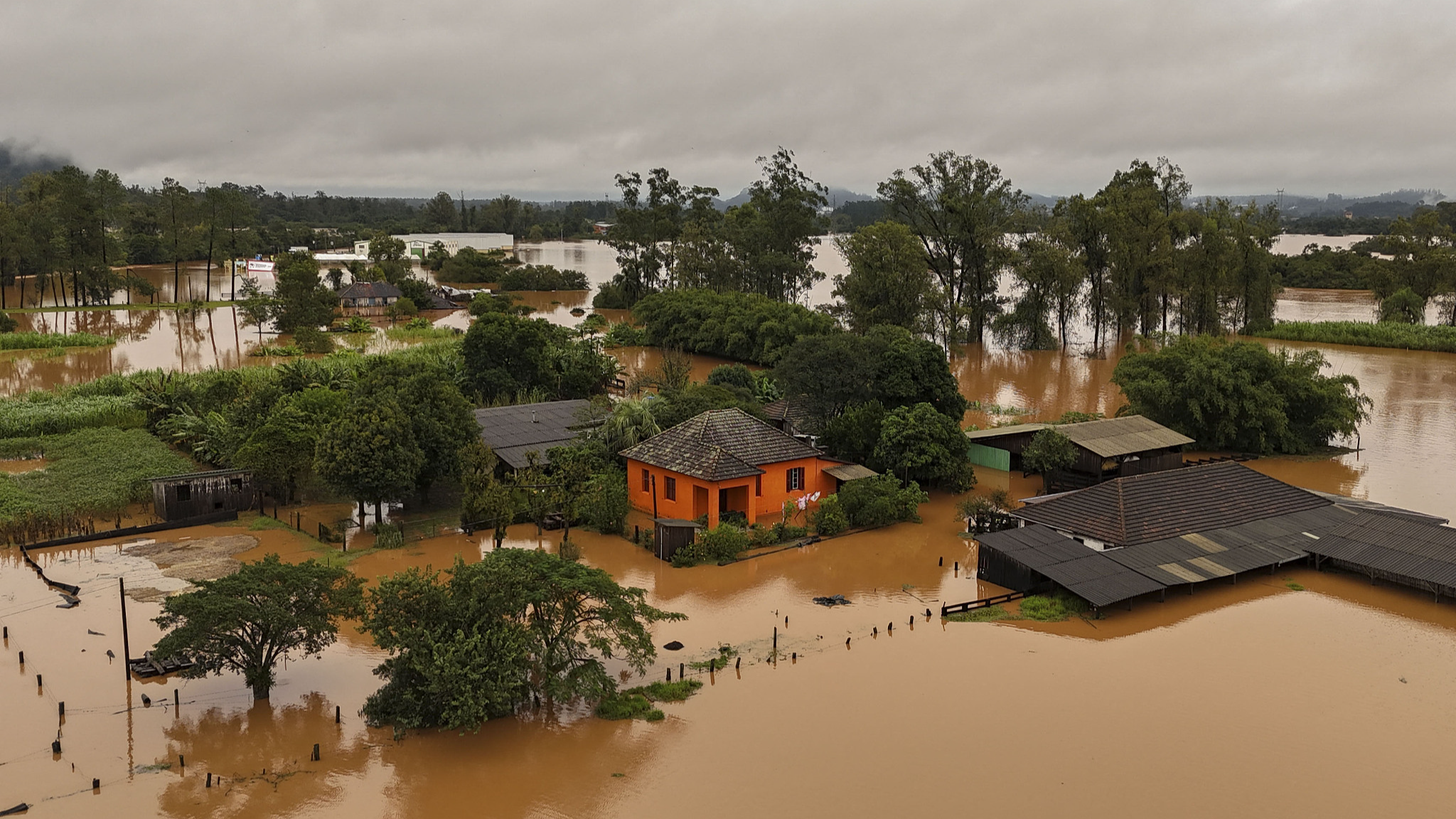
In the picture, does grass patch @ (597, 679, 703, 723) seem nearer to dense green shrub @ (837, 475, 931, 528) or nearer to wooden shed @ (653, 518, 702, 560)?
wooden shed @ (653, 518, 702, 560)

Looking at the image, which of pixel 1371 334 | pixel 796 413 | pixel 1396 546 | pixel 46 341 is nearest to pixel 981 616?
pixel 1396 546

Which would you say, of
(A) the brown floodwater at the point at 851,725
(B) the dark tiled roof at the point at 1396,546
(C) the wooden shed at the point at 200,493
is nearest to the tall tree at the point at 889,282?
(B) the dark tiled roof at the point at 1396,546

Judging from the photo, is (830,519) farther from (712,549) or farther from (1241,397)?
(1241,397)

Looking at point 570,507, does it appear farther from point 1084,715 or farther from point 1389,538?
point 1389,538

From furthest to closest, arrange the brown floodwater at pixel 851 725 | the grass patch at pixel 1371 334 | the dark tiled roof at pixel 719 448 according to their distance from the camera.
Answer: the grass patch at pixel 1371 334 → the dark tiled roof at pixel 719 448 → the brown floodwater at pixel 851 725

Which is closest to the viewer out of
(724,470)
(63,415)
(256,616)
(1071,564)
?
(256,616)

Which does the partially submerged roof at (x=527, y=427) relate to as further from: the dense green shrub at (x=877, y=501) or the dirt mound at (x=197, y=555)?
the dense green shrub at (x=877, y=501)

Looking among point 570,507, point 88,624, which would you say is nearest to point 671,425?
point 570,507
